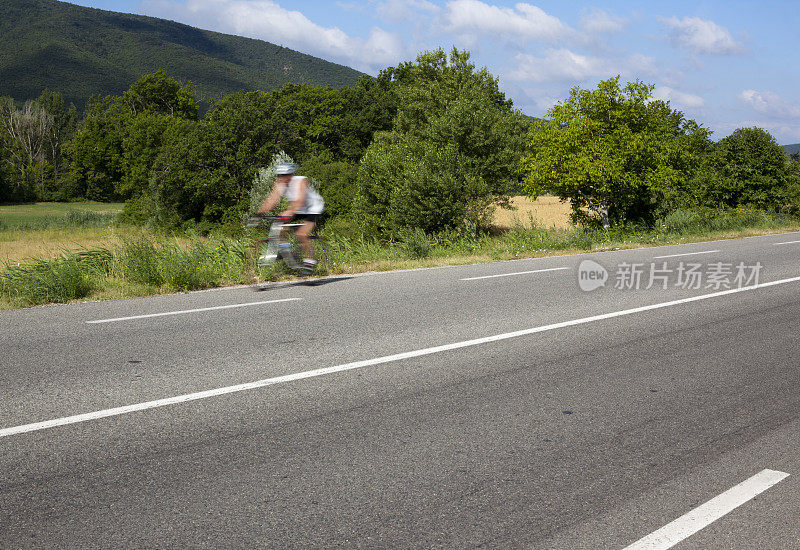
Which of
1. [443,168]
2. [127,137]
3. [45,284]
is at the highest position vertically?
[127,137]

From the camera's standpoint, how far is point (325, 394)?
4.54 meters

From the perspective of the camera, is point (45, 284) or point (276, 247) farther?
point (276, 247)

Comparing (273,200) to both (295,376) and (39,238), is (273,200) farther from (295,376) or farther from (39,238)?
(39,238)

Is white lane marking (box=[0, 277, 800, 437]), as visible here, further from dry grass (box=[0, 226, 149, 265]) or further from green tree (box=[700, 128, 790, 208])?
dry grass (box=[0, 226, 149, 265])

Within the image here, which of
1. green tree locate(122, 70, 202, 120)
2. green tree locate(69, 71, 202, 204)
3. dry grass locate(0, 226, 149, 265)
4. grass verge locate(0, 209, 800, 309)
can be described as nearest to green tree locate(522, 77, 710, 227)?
grass verge locate(0, 209, 800, 309)

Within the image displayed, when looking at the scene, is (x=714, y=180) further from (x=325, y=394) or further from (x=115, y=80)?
(x=115, y=80)

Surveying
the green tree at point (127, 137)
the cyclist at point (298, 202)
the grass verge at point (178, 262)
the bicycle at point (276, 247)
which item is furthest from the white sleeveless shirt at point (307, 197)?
the green tree at point (127, 137)

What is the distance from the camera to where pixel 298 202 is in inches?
370

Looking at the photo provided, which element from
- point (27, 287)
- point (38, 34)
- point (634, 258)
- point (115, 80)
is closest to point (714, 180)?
point (634, 258)

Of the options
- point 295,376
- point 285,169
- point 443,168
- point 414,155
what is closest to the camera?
point 295,376

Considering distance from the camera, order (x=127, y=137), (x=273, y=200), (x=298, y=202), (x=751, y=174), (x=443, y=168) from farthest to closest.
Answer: (x=127, y=137) → (x=751, y=174) → (x=443, y=168) → (x=298, y=202) → (x=273, y=200)

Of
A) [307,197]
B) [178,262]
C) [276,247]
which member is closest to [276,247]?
[276,247]

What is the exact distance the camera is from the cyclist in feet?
30.4

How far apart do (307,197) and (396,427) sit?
6.18m
